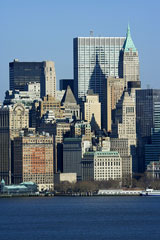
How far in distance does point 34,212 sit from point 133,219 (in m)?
20.4

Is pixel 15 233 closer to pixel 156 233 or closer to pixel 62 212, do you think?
pixel 156 233

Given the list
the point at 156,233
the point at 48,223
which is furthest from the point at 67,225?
the point at 156,233

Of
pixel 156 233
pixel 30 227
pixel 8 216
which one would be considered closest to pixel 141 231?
pixel 156 233

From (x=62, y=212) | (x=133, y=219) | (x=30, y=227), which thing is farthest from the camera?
(x=62, y=212)

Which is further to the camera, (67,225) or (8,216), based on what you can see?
(8,216)

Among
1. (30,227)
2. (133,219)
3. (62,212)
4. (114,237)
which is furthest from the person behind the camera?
(62,212)

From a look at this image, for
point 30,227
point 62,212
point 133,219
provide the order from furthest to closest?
point 62,212
point 133,219
point 30,227

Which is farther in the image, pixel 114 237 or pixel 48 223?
pixel 48 223

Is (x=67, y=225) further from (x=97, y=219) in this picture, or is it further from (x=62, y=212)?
(x=62, y=212)

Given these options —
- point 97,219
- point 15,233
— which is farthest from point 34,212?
point 15,233

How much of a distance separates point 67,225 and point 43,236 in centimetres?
1410

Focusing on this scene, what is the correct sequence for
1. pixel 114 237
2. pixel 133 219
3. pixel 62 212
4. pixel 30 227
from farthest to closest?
pixel 62 212 < pixel 133 219 < pixel 30 227 < pixel 114 237

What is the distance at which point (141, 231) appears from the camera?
165 m

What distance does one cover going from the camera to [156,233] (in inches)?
6407
